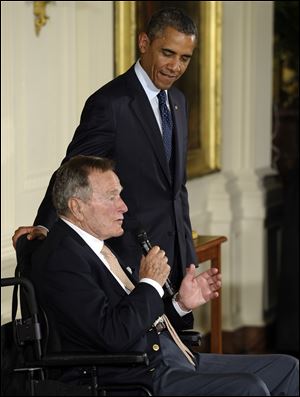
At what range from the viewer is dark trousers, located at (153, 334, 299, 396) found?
3771 millimetres

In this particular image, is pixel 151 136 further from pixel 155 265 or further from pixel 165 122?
pixel 155 265

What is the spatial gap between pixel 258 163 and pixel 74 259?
4.86 meters

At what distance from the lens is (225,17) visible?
26.5 ft

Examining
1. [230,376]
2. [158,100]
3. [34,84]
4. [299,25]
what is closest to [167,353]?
[230,376]

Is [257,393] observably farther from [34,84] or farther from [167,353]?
[34,84]

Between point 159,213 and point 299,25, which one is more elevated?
point 299,25

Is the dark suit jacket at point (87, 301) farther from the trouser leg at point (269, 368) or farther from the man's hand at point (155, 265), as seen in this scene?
the trouser leg at point (269, 368)

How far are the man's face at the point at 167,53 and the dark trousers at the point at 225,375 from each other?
1.02 meters

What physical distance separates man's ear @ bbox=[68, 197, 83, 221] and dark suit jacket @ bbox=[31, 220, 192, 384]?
0.16 feet

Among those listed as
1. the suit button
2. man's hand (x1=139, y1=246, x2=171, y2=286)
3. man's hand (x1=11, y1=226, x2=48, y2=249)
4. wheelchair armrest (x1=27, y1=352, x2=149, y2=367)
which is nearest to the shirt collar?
man's hand (x1=11, y1=226, x2=48, y2=249)

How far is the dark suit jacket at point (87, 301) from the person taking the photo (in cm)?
365

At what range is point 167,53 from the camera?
174 inches

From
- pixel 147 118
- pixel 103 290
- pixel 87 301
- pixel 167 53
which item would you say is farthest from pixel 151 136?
pixel 87 301

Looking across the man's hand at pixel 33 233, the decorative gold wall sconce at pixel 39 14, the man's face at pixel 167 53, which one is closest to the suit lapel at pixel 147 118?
the man's face at pixel 167 53
